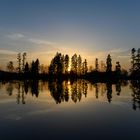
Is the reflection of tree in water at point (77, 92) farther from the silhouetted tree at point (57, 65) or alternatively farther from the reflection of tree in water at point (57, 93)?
the silhouetted tree at point (57, 65)

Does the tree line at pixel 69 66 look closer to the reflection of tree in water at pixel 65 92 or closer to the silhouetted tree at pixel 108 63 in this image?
the silhouetted tree at pixel 108 63

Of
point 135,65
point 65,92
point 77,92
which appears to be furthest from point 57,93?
point 135,65

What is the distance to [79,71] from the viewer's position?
146m

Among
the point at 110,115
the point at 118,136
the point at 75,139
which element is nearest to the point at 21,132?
the point at 75,139

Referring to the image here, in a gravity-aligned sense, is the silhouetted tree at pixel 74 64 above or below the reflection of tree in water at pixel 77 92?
above

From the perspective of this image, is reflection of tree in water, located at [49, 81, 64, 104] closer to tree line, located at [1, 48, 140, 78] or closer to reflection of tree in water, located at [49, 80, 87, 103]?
reflection of tree in water, located at [49, 80, 87, 103]

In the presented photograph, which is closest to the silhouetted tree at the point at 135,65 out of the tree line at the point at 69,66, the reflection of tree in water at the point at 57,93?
the tree line at the point at 69,66

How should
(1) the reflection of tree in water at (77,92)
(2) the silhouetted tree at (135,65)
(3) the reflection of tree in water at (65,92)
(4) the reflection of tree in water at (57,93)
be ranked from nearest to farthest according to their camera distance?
(4) the reflection of tree in water at (57,93) < (3) the reflection of tree in water at (65,92) < (1) the reflection of tree in water at (77,92) < (2) the silhouetted tree at (135,65)

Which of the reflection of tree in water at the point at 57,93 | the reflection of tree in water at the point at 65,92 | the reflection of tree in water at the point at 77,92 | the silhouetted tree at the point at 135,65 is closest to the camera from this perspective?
the reflection of tree in water at the point at 57,93

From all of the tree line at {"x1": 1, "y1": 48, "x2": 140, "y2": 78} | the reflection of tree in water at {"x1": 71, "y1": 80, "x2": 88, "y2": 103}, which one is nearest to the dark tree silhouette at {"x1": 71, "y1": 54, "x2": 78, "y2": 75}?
the tree line at {"x1": 1, "y1": 48, "x2": 140, "y2": 78}

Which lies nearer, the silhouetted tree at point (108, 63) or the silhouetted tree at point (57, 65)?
the silhouetted tree at point (108, 63)

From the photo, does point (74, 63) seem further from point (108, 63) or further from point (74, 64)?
point (108, 63)

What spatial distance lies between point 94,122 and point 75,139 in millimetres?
4210

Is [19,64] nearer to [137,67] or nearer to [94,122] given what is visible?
[137,67]
